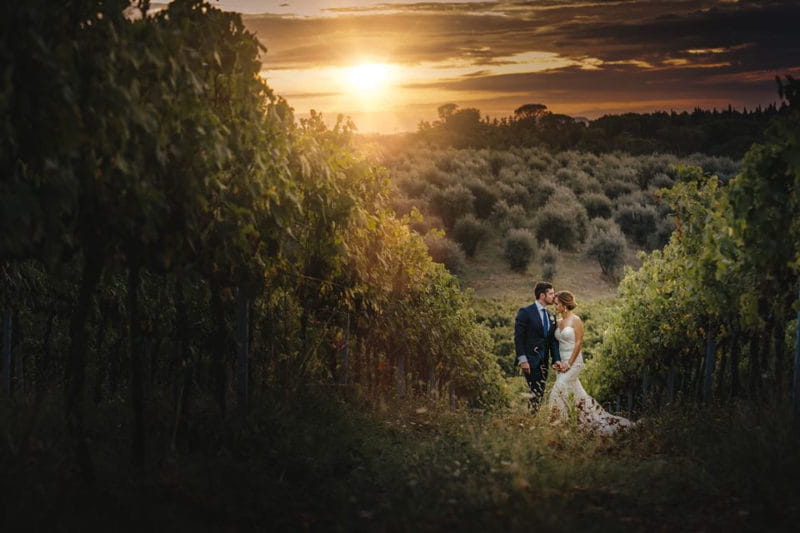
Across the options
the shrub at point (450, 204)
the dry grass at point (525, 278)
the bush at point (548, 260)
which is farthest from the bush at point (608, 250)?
the shrub at point (450, 204)

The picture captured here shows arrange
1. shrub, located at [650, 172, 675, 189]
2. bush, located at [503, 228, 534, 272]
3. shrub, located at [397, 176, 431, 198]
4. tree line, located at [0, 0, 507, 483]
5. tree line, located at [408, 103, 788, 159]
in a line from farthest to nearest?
1. tree line, located at [408, 103, 788, 159]
2. shrub, located at [650, 172, 675, 189]
3. shrub, located at [397, 176, 431, 198]
4. bush, located at [503, 228, 534, 272]
5. tree line, located at [0, 0, 507, 483]

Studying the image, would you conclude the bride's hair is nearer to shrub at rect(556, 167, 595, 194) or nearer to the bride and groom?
the bride and groom

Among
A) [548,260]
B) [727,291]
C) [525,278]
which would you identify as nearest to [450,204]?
[548,260]

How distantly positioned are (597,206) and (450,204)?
10.9 metres

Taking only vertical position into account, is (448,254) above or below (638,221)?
below

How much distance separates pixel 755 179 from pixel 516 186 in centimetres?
5248

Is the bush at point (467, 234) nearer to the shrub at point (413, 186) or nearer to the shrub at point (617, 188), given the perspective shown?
the shrub at point (413, 186)

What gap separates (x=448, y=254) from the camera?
44.2 meters

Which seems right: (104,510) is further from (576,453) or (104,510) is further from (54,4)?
(576,453)

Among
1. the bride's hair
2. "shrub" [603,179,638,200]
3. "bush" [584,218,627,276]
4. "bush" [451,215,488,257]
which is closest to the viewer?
the bride's hair

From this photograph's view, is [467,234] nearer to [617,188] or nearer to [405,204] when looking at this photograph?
[405,204]

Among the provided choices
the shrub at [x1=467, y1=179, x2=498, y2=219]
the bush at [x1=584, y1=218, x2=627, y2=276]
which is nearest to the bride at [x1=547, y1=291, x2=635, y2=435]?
the bush at [x1=584, y1=218, x2=627, y2=276]

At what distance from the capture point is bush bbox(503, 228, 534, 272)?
4578 cm

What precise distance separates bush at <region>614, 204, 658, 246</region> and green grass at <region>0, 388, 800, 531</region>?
151 ft
